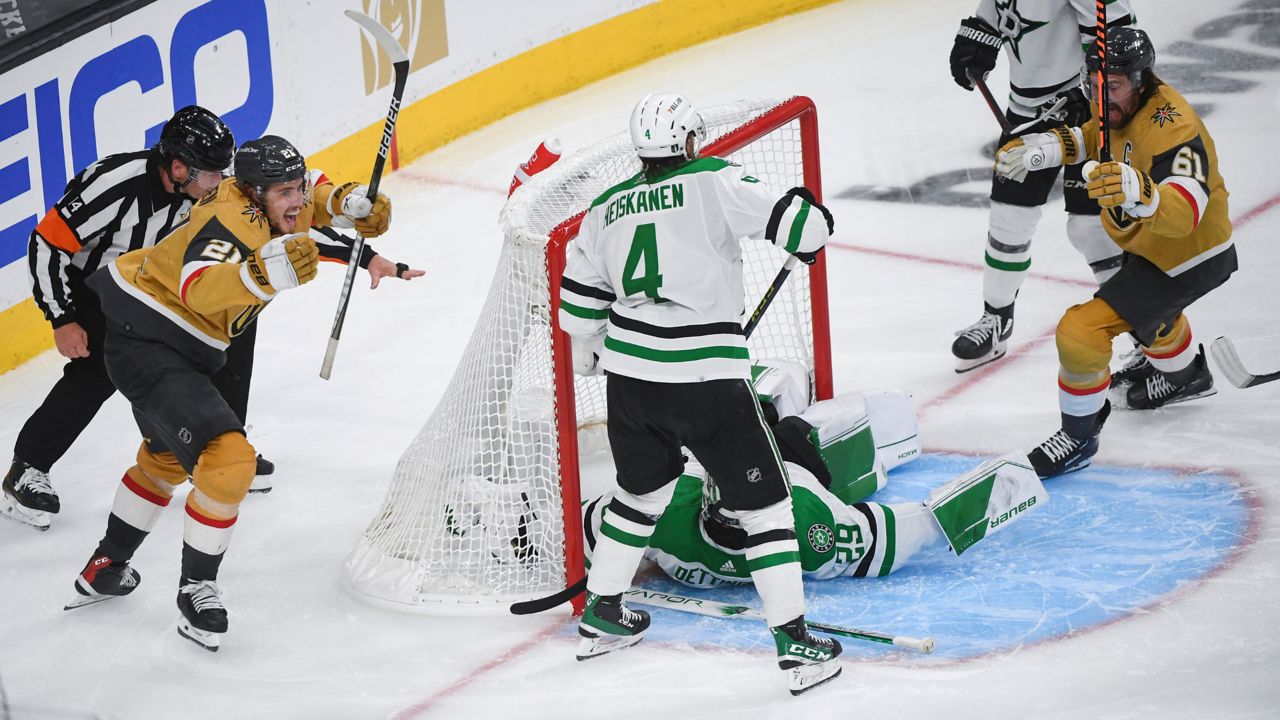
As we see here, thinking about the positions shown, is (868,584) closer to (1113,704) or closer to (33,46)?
(1113,704)

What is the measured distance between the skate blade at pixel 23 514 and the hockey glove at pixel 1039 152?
261cm

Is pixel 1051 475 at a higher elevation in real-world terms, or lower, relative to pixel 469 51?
lower

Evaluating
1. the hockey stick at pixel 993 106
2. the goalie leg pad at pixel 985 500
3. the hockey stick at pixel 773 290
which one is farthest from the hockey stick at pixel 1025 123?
the hockey stick at pixel 773 290

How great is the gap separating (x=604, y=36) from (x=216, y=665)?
4.26 m

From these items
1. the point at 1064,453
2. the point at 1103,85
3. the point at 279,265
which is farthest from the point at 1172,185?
the point at 279,265

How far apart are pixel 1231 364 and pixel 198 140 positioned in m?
2.67

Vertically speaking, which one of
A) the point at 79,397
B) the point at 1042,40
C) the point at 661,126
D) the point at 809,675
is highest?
the point at 1042,40

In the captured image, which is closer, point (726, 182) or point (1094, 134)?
point (726, 182)

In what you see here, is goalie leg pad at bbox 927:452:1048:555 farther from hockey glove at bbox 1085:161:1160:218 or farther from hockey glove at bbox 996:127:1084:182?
hockey glove at bbox 996:127:1084:182

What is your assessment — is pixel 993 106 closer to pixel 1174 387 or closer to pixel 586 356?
pixel 1174 387

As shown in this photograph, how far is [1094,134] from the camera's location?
152 inches

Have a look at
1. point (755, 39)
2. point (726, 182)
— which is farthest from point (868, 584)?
point (755, 39)

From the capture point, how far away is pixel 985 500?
11.4 feet

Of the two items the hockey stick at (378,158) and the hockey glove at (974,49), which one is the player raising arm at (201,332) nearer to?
the hockey stick at (378,158)
